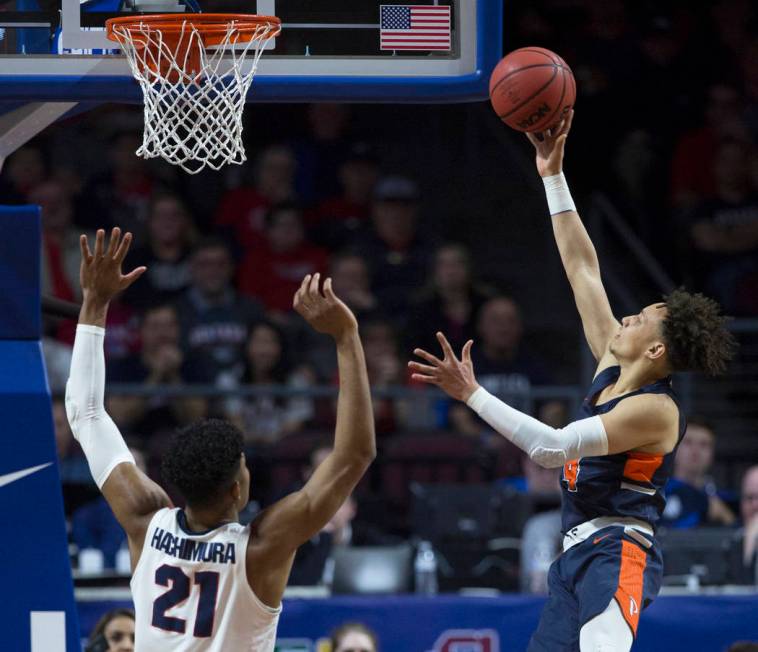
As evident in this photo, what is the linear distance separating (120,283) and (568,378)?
7.64 metres

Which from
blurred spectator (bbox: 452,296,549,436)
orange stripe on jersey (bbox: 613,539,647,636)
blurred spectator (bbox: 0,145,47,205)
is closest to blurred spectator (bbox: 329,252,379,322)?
blurred spectator (bbox: 452,296,549,436)

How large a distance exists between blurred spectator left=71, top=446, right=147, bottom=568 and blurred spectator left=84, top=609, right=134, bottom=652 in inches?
71.6

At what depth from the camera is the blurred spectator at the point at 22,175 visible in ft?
38.1

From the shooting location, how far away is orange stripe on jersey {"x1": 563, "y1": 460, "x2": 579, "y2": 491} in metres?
5.08

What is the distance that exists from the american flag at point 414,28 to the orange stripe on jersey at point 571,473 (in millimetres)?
1655

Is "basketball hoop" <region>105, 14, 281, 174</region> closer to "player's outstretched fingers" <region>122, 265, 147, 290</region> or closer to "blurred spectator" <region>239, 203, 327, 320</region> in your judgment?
"player's outstretched fingers" <region>122, 265, 147, 290</region>

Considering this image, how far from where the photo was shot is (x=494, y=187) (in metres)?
12.9

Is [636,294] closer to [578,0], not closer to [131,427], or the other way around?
[578,0]

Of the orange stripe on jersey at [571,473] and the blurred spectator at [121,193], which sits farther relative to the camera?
the blurred spectator at [121,193]

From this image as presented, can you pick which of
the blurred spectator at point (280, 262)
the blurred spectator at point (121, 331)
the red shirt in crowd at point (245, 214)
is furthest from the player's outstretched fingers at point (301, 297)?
the red shirt in crowd at point (245, 214)

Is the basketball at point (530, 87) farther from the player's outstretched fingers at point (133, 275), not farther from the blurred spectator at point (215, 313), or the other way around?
the blurred spectator at point (215, 313)

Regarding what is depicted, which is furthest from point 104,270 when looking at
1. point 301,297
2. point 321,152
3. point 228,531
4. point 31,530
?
point 321,152

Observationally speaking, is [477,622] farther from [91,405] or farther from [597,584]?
[91,405]

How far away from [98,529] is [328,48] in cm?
385
